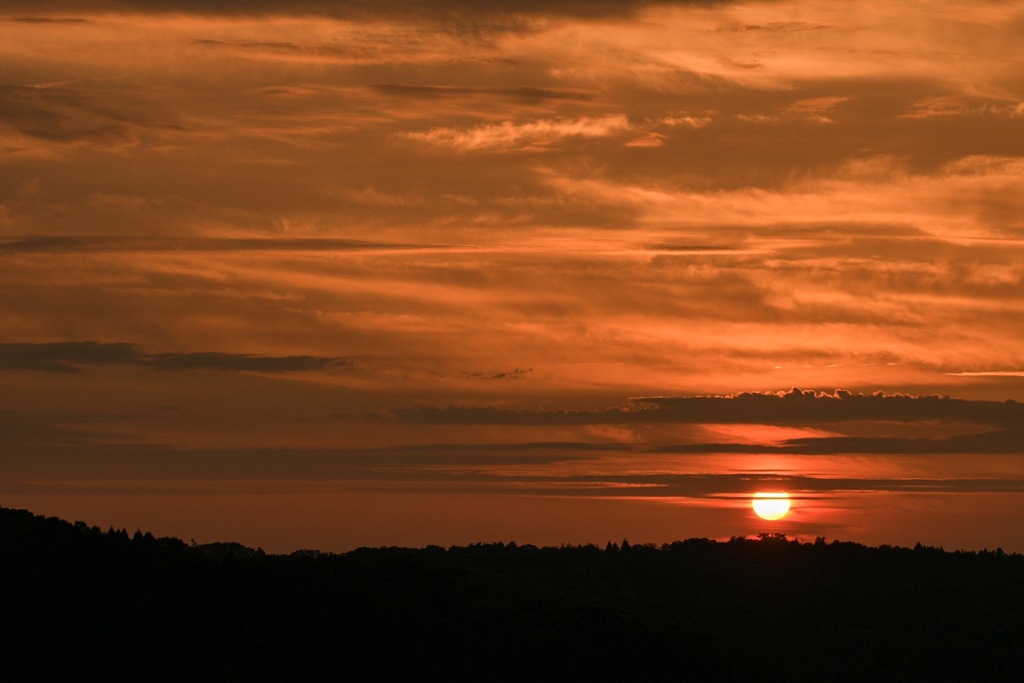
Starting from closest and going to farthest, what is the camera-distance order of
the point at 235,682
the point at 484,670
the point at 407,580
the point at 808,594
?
the point at 235,682 < the point at 484,670 < the point at 407,580 < the point at 808,594

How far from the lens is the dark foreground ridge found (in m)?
51.9

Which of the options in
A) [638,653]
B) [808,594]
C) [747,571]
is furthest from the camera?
[747,571]

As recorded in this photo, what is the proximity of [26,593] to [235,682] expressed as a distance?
8.45m

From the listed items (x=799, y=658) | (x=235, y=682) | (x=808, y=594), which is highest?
(x=808, y=594)

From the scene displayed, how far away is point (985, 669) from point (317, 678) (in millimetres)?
37348

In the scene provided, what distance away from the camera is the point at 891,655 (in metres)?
73.2

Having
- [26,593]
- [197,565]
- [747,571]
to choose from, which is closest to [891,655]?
[747,571]

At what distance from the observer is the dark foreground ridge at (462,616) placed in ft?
170

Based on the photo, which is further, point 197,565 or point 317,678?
point 197,565

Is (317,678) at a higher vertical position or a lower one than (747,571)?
lower

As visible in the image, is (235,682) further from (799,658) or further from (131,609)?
(799,658)

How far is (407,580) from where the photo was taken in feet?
228

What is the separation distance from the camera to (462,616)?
212ft

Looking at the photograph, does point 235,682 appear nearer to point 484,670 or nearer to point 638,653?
point 484,670
